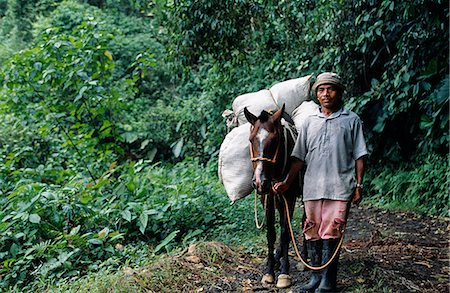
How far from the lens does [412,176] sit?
9.53 metres

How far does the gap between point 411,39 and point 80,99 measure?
5.57 m

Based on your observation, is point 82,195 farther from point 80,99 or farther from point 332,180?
point 332,180

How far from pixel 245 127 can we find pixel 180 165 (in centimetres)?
702

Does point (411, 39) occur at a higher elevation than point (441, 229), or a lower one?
higher

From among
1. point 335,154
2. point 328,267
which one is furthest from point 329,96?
point 328,267

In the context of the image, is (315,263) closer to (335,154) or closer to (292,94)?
(335,154)

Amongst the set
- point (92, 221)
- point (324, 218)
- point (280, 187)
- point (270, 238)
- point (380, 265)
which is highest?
point (280, 187)

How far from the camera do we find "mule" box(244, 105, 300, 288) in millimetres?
4496

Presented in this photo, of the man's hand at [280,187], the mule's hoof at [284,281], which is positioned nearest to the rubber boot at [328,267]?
the mule's hoof at [284,281]

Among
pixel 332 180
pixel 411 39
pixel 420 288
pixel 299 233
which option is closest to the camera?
pixel 332 180

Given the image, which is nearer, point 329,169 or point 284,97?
point 329,169

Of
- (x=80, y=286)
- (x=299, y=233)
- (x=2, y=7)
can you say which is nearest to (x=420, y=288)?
(x=299, y=233)

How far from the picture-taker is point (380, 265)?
5238mm

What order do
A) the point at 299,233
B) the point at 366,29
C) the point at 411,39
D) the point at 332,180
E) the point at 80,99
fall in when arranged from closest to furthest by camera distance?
the point at 332,180, the point at 299,233, the point at 80,99, the point at 411,39, the point at 366,29
